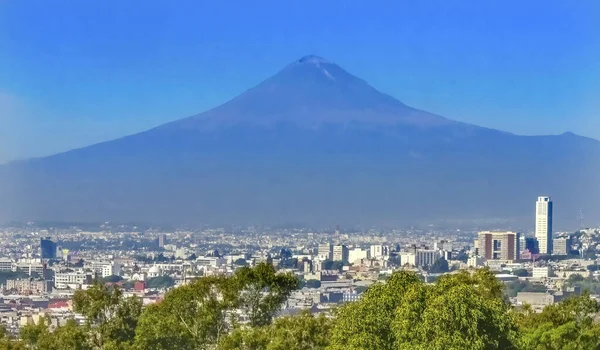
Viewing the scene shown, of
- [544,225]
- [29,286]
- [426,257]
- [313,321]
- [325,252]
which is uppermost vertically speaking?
[313,321]

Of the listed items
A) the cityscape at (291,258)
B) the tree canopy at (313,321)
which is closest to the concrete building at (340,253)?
the cityscape at (291,258)

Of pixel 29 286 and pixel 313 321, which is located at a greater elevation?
pixel 313 321

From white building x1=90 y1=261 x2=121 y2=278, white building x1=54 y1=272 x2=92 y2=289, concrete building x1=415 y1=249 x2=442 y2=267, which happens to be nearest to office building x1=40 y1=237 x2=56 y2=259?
white building x1=90 y1=261 x2=121 y2=278

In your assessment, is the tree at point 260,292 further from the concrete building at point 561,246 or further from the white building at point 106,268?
the concrete building at point 561,246

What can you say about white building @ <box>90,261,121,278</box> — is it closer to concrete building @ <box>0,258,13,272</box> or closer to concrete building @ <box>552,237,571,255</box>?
concrete building @ <box>0,258,13,272</box>

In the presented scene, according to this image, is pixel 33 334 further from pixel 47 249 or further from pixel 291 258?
pixel 47 249

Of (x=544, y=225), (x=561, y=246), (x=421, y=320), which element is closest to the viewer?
(x=421, y=320)

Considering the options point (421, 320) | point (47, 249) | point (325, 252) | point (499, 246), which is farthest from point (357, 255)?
point (421, 320)
